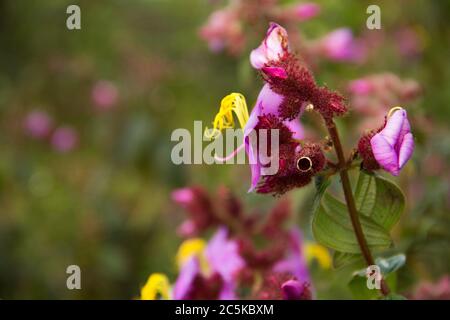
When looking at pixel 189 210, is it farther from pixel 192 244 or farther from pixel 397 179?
pixel 397 179

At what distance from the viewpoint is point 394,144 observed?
78 centimetres

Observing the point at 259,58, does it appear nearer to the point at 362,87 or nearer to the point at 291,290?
the point at 291,290

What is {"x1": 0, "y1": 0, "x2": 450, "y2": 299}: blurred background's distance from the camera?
1651mm

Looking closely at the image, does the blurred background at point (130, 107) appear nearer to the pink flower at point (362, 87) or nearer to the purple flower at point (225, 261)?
the pink flower at point (362, 87)

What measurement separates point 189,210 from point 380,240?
50 cm

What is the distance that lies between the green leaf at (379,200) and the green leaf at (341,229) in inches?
0.6

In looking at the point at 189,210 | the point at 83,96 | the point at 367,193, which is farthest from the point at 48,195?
the point at 367,193

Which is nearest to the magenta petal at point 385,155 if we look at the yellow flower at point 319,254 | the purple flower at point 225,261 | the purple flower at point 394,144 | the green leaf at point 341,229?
the purple flower at point 394,144

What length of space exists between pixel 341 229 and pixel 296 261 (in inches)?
Answer: 13.2

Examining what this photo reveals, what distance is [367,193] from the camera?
0.88m

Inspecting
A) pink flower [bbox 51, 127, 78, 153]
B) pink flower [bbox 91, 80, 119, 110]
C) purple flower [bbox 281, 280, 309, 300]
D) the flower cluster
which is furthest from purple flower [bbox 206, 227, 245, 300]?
pink flower [bbox 51, 127, 78, 153]

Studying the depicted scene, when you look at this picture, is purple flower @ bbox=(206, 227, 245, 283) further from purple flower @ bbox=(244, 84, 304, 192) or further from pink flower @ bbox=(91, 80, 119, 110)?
pink flower @ bbox=(91, 80, 119, 110)

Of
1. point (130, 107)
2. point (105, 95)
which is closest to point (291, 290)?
point (130, 107)

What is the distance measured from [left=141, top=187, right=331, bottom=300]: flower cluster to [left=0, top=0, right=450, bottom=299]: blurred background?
5.1 inches
